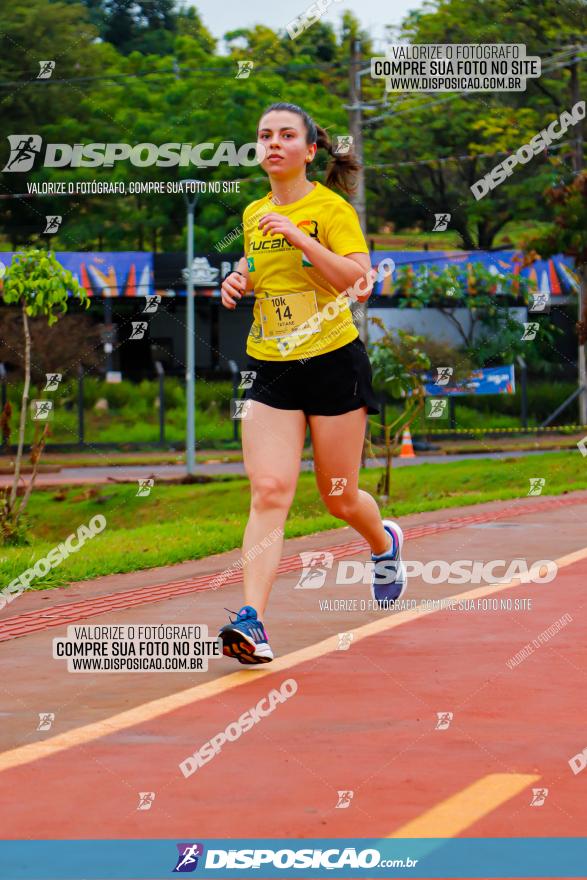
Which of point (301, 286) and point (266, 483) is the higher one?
point (301, 286)

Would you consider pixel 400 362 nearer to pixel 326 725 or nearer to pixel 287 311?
pixel 287 311

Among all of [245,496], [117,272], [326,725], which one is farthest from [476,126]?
[326,725]

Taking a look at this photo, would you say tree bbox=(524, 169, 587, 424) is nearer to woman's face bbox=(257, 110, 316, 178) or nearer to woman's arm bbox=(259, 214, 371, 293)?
woman's face bbox=(257, 110, 316, 178)

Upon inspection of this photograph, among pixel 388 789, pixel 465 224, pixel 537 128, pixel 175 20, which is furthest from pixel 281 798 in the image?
pixel 175 20

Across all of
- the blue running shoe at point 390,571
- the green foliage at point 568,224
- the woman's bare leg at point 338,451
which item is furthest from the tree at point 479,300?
the woman's bare leg at point 338,451

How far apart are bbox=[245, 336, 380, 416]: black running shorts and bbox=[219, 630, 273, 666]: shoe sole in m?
1.03

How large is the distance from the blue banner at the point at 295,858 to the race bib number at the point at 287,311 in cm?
324

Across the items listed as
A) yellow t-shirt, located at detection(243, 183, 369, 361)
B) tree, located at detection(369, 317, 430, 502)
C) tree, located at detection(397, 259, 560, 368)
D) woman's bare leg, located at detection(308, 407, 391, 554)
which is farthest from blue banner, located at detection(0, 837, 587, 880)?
tree, located at detection(397, 259, 560, 368)

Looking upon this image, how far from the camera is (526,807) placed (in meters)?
4.80

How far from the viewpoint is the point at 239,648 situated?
698cm

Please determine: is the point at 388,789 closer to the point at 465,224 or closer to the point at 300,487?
the point at 300,487

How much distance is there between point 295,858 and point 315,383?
11.0ft

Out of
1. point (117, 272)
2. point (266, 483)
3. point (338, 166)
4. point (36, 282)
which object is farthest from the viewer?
point (117, 272)

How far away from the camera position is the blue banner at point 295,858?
4207 millimetres
